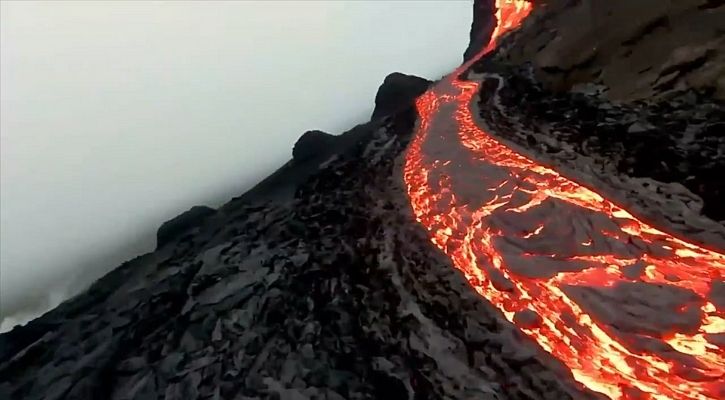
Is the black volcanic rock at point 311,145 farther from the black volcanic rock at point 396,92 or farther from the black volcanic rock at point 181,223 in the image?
the black volcanic rock at point 181,223

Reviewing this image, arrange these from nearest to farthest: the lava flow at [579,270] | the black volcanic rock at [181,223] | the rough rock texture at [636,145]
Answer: the lava flow at [579,270] → the rough rock texture at [636,145] → the black volcanic rock at [181,223]

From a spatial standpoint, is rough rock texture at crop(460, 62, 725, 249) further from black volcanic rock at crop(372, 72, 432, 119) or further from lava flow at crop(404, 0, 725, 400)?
black volcanic rock at crop(372, 72, 432, 119)

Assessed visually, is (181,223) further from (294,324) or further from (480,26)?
(480,26)

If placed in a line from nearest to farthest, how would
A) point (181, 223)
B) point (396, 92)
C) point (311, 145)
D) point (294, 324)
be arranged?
point (294, 324)
point (181, 223)
point (311, 145)
point (396, 92)

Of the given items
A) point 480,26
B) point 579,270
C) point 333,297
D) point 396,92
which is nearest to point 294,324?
point 333,297

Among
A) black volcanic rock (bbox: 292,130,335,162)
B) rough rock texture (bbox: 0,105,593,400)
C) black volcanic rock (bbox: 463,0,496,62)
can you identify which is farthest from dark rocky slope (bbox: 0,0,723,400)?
black volcanic rock (bbox: 463,0,496,62)

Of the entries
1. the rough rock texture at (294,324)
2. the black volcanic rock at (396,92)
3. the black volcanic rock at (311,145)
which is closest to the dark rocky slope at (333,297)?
the rough rock texture at (294,324)
